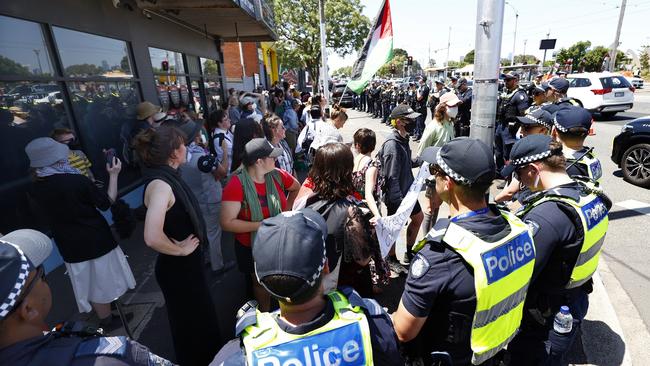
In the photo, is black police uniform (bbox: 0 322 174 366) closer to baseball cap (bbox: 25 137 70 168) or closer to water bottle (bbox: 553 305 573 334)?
baseball cap (bbox: 25 137 70 168)

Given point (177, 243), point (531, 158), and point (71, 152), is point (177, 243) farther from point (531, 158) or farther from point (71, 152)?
point (71, 152)

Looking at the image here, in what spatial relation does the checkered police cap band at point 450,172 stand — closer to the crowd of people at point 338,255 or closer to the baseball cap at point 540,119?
the crowd of people at point 338,255

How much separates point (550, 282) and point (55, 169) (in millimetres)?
3688

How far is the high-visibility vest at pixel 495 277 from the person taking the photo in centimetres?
150

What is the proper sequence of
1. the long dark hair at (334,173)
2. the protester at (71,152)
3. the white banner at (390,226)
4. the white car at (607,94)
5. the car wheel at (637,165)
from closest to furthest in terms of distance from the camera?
the long dark hair at (334,173), the white banner at (390,226), the protester at (71,152), the car wheel at (637,165), the white car at (607,94)

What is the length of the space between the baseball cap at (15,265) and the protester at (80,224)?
1802 mm

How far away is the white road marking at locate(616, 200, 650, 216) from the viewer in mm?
5510

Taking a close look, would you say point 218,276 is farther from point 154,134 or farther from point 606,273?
point 606,273

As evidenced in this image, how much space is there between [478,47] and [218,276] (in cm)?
377

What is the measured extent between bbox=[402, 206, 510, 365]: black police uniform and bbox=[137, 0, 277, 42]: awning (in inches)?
227

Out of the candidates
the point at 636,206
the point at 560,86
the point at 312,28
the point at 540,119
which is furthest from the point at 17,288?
the point at 312,28

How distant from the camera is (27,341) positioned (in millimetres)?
1101

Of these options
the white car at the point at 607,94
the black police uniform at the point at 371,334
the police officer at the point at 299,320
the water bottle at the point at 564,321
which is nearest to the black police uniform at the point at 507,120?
the water bottle at the point at 564,321

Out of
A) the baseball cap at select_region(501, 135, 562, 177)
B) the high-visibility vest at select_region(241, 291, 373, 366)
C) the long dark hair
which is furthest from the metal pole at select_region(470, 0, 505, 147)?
the high-visibility vest at select_region(241, 291, 373, 366)
